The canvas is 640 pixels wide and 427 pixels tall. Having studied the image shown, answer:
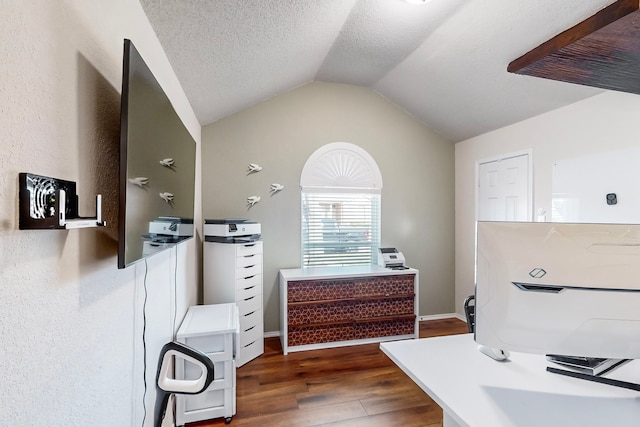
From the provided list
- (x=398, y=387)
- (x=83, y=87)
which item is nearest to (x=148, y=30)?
(x=83, y=87)

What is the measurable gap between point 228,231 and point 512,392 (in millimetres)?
2324

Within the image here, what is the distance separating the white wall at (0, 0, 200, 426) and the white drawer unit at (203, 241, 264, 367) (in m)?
1.44

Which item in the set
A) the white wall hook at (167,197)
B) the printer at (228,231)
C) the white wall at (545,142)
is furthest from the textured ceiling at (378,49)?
the printer at (228,231)

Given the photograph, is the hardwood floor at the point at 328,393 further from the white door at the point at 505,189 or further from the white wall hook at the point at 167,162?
the white door at the point at 505,189

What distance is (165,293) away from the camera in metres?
1.72

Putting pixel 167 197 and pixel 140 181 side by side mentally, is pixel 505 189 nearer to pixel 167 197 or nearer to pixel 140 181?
pixel 167 197

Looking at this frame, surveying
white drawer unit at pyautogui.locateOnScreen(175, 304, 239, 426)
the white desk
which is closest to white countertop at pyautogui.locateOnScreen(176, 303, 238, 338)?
white drawer unit at pyautogui.locateOnScreen(175, 304, 239, 426)

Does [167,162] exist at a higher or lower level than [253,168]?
lower

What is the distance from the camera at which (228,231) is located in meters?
2.71

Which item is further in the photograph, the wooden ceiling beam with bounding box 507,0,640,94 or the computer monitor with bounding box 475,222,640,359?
the wooden ceiling beam with bounding box 507,0,640,94

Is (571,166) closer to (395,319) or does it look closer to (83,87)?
(395,319)

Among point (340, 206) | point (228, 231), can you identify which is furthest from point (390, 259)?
point (228, 231)

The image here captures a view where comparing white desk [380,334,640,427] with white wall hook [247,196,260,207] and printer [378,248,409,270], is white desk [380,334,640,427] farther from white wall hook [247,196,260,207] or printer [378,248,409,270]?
white wall hook [247,196,260,207]

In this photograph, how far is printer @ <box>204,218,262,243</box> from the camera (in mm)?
2717
